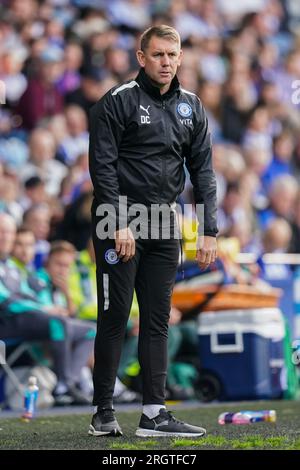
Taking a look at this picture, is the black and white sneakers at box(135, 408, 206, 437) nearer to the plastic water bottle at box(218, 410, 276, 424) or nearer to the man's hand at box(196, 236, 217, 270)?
the man's hand at box(196, 236, 217, 270)

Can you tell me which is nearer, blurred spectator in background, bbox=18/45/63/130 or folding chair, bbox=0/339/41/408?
folding chair, bbox=0/339/41/408

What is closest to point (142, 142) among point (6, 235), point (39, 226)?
point (6, 235)

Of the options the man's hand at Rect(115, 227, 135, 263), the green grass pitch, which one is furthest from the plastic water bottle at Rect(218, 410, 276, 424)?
the man's hand at Rect(115, 227, 135, 263)

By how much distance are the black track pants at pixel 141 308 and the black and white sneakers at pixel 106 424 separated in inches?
1.6

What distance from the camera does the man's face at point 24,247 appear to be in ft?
32.4

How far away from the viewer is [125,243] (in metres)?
5.74

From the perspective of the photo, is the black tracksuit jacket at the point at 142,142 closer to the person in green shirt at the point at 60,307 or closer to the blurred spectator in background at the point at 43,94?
the person in green shirt at the point at 60,307

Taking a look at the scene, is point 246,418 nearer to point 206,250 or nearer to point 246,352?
point 206,250

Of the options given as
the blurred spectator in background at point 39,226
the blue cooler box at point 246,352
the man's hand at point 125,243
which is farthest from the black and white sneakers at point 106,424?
the blurred spectator in background at point 39,226

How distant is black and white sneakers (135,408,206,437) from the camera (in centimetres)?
584

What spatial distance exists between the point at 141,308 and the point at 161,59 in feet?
4.11

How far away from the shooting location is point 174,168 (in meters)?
5.92
